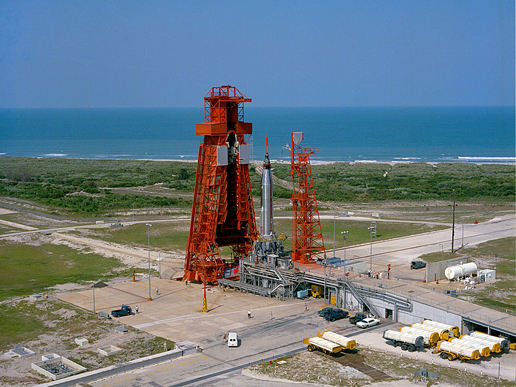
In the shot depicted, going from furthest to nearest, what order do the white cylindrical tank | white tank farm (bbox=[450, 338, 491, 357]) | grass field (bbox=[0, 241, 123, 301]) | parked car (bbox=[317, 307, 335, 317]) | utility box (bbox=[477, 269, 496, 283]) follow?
grass field (bbox=[0, 241, 123, 301]) → the white cylindrical tank → utility box (bbox=[477, 269, 496, 283]) → parked car (bbox=[317, 307, 335, 317]) → white tank farm (bbox=[450, 338, 491, 357])

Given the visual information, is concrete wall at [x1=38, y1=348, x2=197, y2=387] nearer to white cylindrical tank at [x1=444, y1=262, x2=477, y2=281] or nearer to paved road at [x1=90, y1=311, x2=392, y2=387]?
paved road at [x1=90, y1=311, x2=392, y2=387]

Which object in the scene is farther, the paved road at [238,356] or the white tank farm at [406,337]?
the white tank farm at [406,337]

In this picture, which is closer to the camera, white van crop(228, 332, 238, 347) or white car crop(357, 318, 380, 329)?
white van crop(228, 332, 238, 347)

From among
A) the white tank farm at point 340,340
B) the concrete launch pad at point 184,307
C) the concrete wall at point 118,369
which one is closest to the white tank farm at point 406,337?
the white tank farm at point 340,340

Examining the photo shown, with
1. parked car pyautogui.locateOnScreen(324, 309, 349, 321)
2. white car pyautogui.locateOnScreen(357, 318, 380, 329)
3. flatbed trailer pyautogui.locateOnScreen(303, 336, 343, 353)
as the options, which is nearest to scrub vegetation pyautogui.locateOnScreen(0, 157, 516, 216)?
parked car pyautogui.locateOnScreen(324, 309, 349, 321)

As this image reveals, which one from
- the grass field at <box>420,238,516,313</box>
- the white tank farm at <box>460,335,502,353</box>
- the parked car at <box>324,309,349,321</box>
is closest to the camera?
the white tank farm at <box>460,335,502,353</box>

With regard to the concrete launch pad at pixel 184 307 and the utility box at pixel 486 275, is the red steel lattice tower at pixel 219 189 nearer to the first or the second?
the concrete launch pad at pixel 184 307
